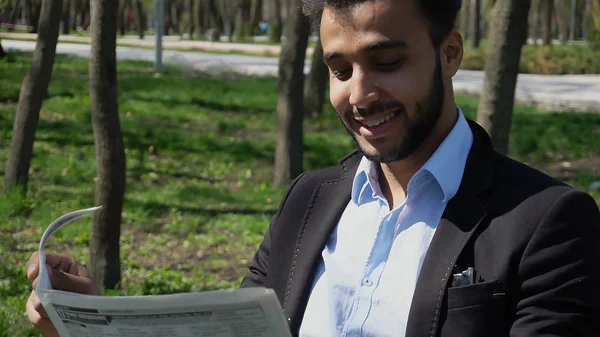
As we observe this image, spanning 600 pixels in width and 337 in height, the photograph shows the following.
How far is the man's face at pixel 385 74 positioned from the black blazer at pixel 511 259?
18cm

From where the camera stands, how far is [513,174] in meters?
2.14

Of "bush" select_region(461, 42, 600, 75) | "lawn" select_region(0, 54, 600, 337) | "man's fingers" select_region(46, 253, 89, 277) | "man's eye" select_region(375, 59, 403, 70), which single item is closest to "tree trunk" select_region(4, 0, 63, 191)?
"lawn" select_region(0, 54, 600, 337)

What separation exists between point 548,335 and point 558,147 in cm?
969

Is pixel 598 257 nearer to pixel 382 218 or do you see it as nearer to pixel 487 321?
pixel 487 321

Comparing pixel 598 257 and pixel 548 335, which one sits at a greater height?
pixel 598 257

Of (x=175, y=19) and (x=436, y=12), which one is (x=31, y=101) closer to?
(x=436, y=12)

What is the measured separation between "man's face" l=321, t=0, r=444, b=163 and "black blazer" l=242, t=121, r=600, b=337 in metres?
0.18

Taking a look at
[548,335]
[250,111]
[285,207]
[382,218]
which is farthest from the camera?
[250,111]

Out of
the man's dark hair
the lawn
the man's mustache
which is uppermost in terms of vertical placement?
the man's dark hair

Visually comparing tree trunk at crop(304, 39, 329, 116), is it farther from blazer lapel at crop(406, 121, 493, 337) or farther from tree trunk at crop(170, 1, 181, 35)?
tree trunk at crop(170, 1, 181, 35)

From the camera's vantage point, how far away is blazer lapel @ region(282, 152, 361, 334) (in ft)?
7.33

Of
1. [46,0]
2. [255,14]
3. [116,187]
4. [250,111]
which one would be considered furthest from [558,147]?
[255,14]

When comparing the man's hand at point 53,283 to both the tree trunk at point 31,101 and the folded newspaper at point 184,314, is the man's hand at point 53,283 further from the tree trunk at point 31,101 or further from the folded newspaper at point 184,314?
the tree trunk at point 31,101

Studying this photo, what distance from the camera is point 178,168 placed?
1006cm
